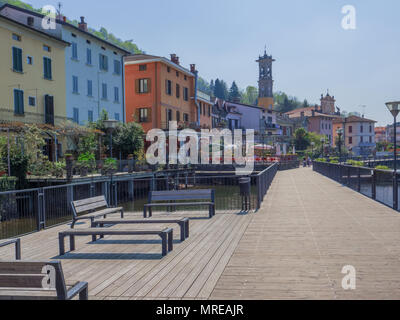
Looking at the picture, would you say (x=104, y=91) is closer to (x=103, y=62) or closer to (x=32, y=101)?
(x=103, y=62)

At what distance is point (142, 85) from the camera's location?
129 ft

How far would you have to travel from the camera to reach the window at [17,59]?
2484 centimetres

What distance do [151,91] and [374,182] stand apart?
28.2 m

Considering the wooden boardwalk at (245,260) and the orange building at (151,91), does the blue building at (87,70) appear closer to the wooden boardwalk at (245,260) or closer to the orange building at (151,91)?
the orange building at (151,91)

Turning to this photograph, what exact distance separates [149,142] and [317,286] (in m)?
33.3

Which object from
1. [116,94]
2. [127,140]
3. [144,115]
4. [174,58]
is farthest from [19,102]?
[174,58]

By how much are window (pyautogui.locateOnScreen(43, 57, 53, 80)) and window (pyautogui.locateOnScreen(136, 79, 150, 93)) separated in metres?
12.0

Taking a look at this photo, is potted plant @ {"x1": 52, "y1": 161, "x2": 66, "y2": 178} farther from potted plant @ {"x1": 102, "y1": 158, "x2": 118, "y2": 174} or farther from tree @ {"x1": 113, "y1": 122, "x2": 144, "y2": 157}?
tree @ {"x1": 113, "y1": 122, "x2": 144, "y2": 157}

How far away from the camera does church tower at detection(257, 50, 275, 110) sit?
89.2 meters

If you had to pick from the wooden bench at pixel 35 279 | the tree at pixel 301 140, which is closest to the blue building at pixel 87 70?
the wooden bench at pixel 35 279

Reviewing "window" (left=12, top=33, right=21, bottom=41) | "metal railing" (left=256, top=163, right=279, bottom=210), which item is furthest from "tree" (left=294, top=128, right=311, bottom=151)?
"window" (left=12, top=33, right=21, bottom=41)

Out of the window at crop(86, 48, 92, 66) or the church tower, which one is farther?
the church tower

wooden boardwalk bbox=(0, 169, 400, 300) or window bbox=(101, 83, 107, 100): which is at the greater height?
window bbox=(101, 83, 107, 100)
